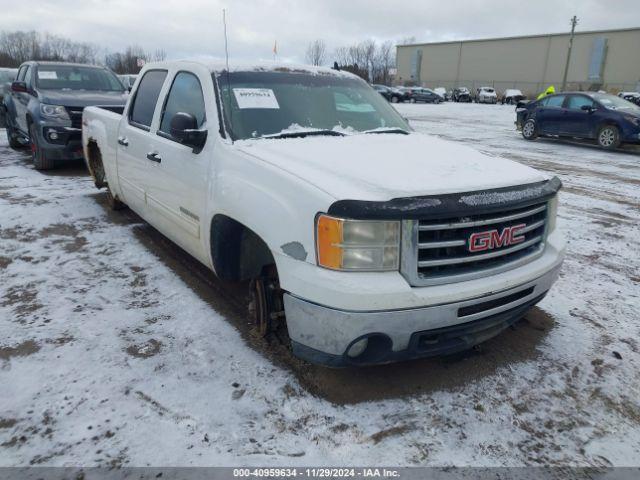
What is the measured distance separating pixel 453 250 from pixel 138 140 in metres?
2.98

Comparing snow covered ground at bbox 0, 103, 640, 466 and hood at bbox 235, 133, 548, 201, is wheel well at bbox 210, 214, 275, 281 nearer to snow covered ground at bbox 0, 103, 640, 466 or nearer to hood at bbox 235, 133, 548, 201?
snow covered ground at bbox 0, 103, 640, 466

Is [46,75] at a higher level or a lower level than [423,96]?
lower

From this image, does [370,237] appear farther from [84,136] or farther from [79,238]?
[84,136]

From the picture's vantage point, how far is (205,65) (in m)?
3.47

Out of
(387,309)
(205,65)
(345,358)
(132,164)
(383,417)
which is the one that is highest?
(205,65)

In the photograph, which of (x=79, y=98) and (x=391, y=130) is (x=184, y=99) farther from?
(x=79, y=98)

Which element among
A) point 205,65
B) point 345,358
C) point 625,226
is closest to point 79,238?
point 205,65

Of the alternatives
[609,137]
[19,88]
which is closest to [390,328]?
[19,88]

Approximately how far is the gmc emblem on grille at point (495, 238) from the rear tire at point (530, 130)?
13.3 meters

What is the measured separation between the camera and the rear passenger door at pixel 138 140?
4.05 metres

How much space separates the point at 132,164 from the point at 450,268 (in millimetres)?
3164

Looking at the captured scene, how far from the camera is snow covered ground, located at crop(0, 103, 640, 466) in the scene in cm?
219

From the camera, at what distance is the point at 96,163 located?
594cm

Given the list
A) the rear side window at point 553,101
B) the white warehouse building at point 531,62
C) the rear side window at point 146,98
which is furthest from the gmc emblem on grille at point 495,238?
the white warehouse building at point 531,62
